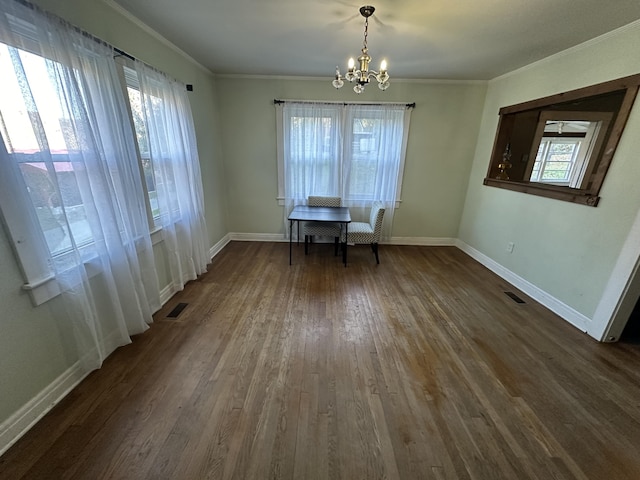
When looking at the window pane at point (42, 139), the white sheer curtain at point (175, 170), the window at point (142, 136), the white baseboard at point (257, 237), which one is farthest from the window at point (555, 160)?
the window pane at point (42, 139)

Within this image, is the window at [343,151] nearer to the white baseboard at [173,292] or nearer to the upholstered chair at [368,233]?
the upholstered chair at [368,233]

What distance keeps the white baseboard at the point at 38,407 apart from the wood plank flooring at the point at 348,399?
0.15 feet

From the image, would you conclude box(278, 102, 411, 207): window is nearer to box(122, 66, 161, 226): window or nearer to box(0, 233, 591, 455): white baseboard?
box(0, 233, 591, 455): white baseboard

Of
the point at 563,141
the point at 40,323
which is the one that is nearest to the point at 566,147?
the point at 563,141

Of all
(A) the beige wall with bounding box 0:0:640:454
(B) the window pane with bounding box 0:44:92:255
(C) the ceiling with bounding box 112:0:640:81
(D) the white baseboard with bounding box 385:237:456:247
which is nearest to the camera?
(B) the window pane with bounding box 0:44:92:255

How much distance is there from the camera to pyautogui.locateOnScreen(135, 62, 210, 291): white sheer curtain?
2.36 meters

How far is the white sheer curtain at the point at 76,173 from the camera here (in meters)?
1.31

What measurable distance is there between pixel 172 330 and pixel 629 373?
3613 mm

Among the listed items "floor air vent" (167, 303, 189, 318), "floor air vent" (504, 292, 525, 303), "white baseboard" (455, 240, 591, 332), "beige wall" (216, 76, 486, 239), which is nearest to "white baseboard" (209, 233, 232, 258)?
"beige wall" (216, 76, 486, 239)

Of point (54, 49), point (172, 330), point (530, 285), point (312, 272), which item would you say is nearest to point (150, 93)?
point (54, 49)

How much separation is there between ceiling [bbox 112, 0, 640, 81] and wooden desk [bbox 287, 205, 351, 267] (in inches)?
73.7

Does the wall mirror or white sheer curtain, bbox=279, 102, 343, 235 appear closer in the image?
the wall mirror

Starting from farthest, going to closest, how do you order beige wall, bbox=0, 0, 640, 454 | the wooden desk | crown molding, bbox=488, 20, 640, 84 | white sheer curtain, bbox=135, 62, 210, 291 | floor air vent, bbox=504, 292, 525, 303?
the wooden desk → floor air vent, bbox=504, 292, 525, 303 → white sheer curtain, bbox=135, 62, 210, 291 → crown molding, bbox=488, 20, 640, 84 → beige wall, bbox=0, 0, 640, 454

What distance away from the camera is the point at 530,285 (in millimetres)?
2945
